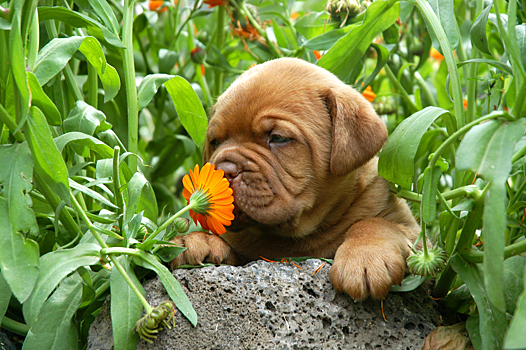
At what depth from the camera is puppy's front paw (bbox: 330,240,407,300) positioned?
2.01 m

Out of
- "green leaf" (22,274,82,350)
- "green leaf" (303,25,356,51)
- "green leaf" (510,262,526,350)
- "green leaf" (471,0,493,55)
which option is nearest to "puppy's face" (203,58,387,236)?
"green leaf" (303,25,356,51)

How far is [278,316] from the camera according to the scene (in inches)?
77.5

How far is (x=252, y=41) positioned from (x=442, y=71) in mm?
1582

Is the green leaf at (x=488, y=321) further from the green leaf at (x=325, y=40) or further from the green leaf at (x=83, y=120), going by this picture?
the green leaf at (x=325, y=40)

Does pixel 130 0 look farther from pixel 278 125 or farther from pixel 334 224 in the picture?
pixel 334 224

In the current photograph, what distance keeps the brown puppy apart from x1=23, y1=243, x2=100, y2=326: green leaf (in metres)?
0.48

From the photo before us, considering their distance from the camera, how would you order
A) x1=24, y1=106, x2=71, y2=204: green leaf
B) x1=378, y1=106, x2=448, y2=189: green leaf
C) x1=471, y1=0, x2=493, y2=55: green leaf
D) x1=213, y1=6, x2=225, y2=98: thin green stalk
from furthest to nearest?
x1=213, y1=6, x2=225, y2=98: thin green stalk → x1=471, y1=0, x2=493, y2=55: green leaf → x1=378, y1=106, x2=448, y2=189: green leaf → x1=24, y1=106, x2=71, y2=204: green leaf

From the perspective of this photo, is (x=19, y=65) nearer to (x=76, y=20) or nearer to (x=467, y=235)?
(x=76, y=20)

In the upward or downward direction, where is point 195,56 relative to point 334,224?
upward

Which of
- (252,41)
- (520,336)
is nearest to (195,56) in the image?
(252,41)

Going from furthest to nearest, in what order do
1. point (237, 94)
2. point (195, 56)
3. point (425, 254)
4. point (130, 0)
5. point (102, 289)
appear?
point (195, 56) → point (237, 94) → point (130, 0) → point (102, 289) → point (425, 254)

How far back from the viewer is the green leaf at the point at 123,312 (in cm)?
180

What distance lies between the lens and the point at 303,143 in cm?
261

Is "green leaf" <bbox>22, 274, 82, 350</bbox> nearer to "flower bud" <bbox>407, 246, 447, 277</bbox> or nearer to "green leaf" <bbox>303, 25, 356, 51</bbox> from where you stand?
"flower bud" <bbox>407, 246, 447, 277</bbox>
